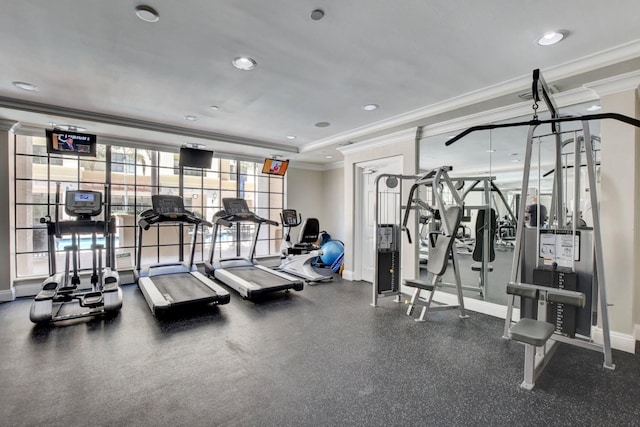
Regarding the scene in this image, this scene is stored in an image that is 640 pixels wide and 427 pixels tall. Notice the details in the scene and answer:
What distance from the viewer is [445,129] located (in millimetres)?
4656

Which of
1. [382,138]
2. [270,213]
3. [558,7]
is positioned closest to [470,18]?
[558,7]

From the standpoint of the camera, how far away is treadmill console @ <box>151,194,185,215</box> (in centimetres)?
535

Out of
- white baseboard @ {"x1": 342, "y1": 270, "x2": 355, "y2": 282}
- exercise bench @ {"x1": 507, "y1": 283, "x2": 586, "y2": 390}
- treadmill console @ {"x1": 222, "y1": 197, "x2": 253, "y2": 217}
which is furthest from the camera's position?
white baseboard @ {"x1": 342, "y1": 270, "x2": 355, "y2": 282}

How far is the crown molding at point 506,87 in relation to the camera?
2678mm

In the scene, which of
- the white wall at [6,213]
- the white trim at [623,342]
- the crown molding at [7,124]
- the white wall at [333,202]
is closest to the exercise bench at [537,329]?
the white trim at [623,342]

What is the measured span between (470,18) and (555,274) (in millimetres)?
2391

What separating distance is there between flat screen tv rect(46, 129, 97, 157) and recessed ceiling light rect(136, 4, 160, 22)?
12.7 feet

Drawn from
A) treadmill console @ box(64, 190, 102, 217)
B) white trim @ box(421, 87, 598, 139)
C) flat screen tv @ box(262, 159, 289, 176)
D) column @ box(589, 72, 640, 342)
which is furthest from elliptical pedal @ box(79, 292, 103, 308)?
column @ box(589, 72, 640, 342)

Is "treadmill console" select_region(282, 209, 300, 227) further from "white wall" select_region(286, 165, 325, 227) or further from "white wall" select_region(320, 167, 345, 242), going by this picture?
"white wall" select_region(320, 167, 345, 242)

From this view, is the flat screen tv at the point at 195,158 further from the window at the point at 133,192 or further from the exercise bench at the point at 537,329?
the exercise bench at the point at 537,329

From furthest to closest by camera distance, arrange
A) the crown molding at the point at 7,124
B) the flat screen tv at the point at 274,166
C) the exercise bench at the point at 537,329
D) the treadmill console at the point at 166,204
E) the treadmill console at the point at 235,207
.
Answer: the flat screen tv at the point at 274,166 → the treadmill console at the point at 235,207 → the treadmill console at the point at 166,204 → the crown molding at the point at 7,124 → the exercise bench at the point at 537,329

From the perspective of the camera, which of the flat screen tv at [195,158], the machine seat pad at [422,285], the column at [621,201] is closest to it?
the column at [621,201]

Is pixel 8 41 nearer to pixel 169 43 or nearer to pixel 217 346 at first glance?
pixel 169 43

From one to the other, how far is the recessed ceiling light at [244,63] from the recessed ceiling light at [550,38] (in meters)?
2.51
